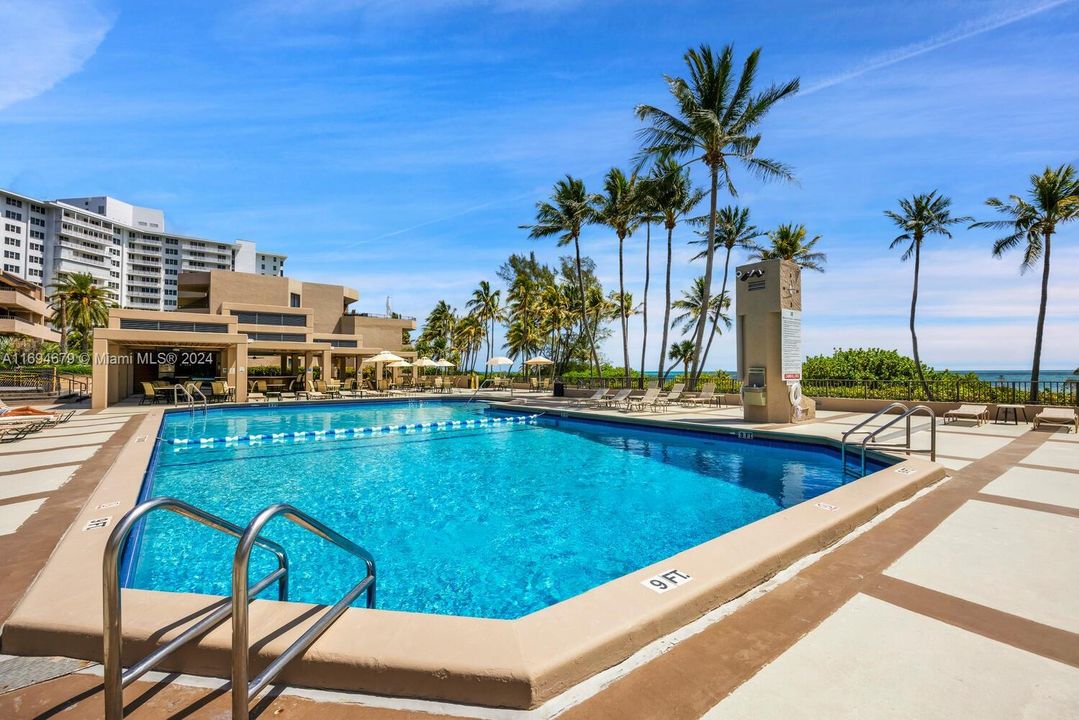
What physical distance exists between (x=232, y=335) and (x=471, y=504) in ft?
63.1

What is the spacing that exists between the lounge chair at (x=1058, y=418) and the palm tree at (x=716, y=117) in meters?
9.94

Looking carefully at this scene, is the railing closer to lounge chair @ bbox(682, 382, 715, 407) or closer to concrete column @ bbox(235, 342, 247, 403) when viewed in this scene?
lounge chair @ bbox(682, 382, 715, 407)

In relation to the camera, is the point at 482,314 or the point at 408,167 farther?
the point at 482,314

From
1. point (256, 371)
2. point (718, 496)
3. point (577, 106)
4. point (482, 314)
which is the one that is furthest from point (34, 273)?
point (718, 496)

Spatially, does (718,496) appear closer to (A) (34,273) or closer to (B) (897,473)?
(B) (897,473)

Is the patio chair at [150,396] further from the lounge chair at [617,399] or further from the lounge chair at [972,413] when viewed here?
the lounge chair at [972,413]

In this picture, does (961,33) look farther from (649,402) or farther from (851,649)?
(851,649)

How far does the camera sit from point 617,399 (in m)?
19.6

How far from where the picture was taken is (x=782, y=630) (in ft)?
8.68

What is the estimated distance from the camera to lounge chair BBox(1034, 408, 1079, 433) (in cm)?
1160

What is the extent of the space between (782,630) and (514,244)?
4305 centimetres

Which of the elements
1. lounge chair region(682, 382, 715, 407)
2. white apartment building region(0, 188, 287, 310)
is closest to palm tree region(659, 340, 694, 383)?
lounge chair region(682, 382, 715, 407)

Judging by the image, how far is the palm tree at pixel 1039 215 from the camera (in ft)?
55.5

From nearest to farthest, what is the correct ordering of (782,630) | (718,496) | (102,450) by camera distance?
1. (782,630)
2. (718,496)
3. (102,450)
